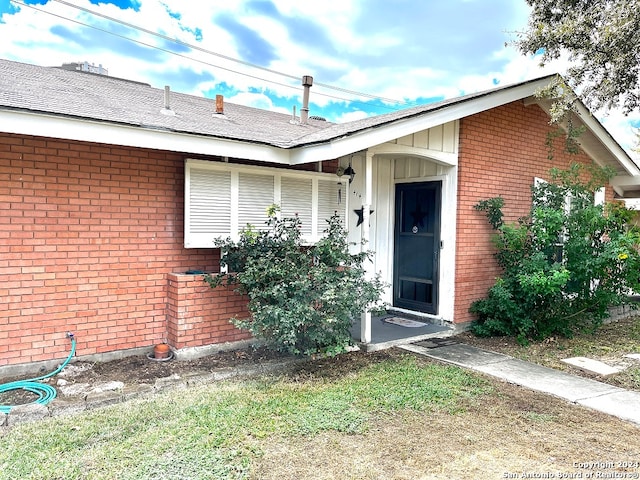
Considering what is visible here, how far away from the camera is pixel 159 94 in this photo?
7043 millimetres

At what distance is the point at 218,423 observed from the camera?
137 inches

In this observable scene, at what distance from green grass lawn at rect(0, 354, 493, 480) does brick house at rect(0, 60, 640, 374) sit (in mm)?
1230

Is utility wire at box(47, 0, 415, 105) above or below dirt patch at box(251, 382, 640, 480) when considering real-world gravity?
above

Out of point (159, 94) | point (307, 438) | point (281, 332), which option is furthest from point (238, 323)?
point (159, 94)

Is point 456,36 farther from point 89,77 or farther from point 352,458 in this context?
point 352,458

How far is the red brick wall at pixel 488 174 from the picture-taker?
688cm

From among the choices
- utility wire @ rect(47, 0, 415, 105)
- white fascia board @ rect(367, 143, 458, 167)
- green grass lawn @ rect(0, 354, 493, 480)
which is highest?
utility wire @ rect(47, 0, 415, 105)

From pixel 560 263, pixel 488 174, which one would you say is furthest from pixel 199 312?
pixel 560 263

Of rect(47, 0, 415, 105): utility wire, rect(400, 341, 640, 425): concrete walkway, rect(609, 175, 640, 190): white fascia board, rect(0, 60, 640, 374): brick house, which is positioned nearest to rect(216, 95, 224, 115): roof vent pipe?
rect(0, 60, 640, 374): brick house

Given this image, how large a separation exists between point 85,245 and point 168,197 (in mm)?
1033

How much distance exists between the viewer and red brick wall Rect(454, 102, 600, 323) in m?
6.88

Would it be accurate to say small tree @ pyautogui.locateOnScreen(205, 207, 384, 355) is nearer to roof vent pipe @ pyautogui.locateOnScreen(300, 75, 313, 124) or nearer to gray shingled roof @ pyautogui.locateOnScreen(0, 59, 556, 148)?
gray shingled roof @ pyautogui.locateOnScreen(0, 59, 556, 148)

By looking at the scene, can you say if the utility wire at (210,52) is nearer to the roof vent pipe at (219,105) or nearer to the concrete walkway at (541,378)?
the roof vent pipe at (219,105)

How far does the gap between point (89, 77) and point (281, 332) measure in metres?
5.24
